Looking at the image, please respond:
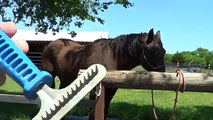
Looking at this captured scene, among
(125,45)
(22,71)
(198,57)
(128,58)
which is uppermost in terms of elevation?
(22,71)

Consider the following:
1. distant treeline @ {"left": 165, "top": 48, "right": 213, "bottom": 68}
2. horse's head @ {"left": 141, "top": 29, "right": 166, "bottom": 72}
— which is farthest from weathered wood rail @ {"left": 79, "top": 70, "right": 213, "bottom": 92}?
distant treeline @ {"left": 165, "top": 48, "right": 213, "bottom": 68}

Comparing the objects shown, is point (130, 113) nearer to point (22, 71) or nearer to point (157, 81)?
point (157, 81)

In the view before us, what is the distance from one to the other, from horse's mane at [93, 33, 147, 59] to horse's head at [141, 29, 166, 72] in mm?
159

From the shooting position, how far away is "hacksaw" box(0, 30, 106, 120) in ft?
4.63

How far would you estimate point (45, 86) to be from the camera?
143 centimetres

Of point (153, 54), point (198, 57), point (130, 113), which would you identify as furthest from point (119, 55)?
point (198, 57)

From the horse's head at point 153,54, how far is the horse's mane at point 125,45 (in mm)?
159


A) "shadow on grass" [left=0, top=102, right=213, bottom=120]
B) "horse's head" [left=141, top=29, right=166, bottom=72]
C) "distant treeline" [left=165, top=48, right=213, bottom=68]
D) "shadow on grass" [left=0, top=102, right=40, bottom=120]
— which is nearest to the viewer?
"horse's head" [left=141, top=29, right=166, bottom=72]

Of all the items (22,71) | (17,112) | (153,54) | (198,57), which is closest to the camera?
(22,71)

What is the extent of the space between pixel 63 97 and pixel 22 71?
0.56ft

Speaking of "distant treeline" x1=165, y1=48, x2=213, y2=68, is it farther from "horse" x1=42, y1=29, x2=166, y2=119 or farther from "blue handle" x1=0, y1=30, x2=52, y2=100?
"blue handle" x1=0, y1=30, x2=52, y2=100

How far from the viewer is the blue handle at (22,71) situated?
1.40m

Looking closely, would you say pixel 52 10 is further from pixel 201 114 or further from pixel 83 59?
pixel 201 114

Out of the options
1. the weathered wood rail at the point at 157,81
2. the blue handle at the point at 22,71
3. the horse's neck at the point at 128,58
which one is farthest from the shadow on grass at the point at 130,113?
the blue handle at the point at 22,71
